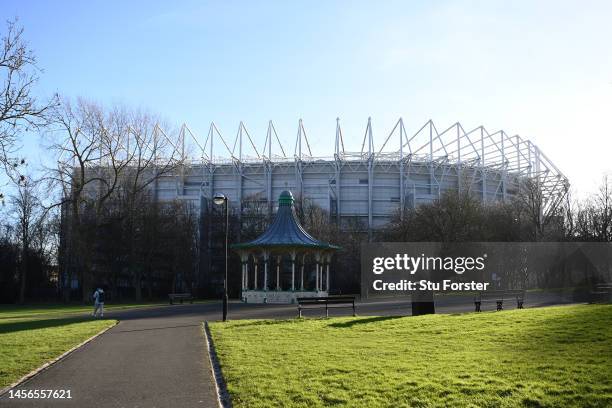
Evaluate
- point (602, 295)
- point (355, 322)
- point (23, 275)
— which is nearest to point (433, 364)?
point (355, 322)

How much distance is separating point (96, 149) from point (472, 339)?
3888 centimetres

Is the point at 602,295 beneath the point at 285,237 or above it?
beneath

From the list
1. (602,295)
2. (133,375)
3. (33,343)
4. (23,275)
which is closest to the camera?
(133,375)

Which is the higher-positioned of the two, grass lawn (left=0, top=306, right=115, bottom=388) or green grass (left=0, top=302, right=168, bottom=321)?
grass lawn (left=0, top=306, right=115, bottom=388)

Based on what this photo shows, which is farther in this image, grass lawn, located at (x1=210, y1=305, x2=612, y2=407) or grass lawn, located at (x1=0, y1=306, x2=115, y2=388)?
grass lawn, located at (x1=0, y1=306, x2=115, y2=388)

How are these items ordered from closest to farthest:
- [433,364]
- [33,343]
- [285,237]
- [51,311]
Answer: [433,364]
[33,343]
[51,311]
[285,237]

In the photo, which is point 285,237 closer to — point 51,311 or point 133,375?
point 51,311

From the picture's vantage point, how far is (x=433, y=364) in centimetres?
1067

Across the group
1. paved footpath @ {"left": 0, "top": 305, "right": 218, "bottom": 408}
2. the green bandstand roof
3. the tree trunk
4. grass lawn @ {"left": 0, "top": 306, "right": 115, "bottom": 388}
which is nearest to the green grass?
the green bandstand roof

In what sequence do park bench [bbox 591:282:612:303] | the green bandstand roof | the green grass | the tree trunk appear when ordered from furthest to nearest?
the tree trunk → the green bandstand roof → the green grass → park bench [bbox 591:282:612:303]

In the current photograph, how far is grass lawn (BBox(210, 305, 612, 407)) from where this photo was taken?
838 cm

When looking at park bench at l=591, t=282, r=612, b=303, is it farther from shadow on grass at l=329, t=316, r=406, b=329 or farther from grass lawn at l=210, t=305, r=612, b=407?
shadow on grass at l=329, t=316, r=406, b=329

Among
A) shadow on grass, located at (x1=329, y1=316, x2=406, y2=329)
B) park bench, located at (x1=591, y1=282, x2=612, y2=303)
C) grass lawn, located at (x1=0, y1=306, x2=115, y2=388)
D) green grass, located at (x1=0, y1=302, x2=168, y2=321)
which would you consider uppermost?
park bench, located at (x1=591, y1=282, x2=612, y2=303)

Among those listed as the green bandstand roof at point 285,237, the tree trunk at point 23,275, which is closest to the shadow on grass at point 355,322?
the green bandstand roof at point 285,237
